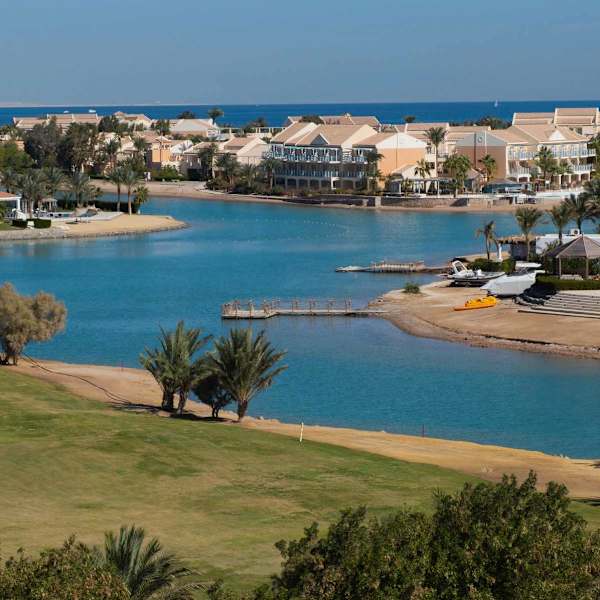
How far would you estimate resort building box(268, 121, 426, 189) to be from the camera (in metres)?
150

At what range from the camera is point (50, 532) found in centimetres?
2742

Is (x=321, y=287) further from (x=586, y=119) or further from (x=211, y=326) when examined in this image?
(x=586, y=119)

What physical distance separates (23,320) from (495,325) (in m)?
22.4

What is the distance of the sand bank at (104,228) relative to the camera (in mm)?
112125

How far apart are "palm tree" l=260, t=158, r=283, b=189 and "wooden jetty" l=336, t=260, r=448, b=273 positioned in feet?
230

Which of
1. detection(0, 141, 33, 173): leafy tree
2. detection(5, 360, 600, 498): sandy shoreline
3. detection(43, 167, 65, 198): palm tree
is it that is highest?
detection(0, 141, 33, 173): leafy tree

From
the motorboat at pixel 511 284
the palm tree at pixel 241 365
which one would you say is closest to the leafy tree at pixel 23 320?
the palm tree at pixel 241 365

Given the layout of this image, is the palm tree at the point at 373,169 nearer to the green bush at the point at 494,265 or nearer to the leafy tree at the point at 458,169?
the leafy tree at the point at 458,169

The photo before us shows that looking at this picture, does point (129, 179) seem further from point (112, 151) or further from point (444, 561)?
point (444, 561)

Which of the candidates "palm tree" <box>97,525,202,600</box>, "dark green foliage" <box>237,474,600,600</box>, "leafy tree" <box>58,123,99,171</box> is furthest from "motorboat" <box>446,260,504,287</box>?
"leafy tree" <box>58,123,99,171</box>

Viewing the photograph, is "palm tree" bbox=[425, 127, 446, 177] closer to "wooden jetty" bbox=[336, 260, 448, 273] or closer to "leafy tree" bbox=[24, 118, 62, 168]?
"leafy tree" bbox=[24, 118, 62, 168]

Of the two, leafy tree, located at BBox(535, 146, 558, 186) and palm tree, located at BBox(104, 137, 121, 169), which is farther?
palm tree, located at BBox(104, 137, 121, 169)

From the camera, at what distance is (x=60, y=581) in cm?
1817

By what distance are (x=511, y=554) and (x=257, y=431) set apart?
20.2 m
